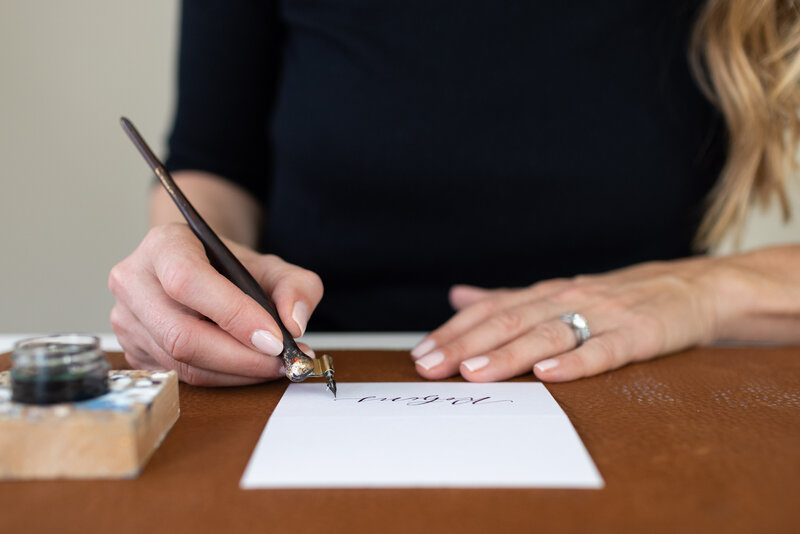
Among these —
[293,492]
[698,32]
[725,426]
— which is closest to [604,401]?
[725,426]

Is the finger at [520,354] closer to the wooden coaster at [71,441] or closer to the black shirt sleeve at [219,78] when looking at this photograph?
the wooden coaster at [71,441]

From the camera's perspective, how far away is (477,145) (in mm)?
939

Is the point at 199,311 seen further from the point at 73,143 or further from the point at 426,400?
the point at 73,143

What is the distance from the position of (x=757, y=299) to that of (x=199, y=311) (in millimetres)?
601

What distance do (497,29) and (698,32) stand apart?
0.29m

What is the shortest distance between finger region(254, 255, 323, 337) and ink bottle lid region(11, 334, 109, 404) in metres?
0.16

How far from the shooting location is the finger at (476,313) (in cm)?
63

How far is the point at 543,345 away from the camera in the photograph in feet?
1.95

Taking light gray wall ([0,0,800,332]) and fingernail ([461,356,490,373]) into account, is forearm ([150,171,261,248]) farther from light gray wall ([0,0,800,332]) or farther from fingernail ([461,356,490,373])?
light gray wall ([0,0,800,332])

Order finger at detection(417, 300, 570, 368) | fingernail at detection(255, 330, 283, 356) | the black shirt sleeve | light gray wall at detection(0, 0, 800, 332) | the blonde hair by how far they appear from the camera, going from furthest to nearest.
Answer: light gray wall at detection(0, 0, 800, 332), the black shirt sleeve, the blonde hair, finger at detection(417, 300, 570, 368), fingernail at detection(255, 330, 283, 356)

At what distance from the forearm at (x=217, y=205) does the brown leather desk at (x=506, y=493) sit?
1.48ft

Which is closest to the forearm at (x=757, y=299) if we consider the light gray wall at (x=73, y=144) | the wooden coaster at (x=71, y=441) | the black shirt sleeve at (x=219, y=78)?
the wooden coaster at (x=71, y=441)

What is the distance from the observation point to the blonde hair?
0.85 m

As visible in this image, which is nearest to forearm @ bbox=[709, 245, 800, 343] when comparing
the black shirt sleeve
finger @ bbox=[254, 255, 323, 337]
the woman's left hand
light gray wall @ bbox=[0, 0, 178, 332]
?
the woman's left hand
